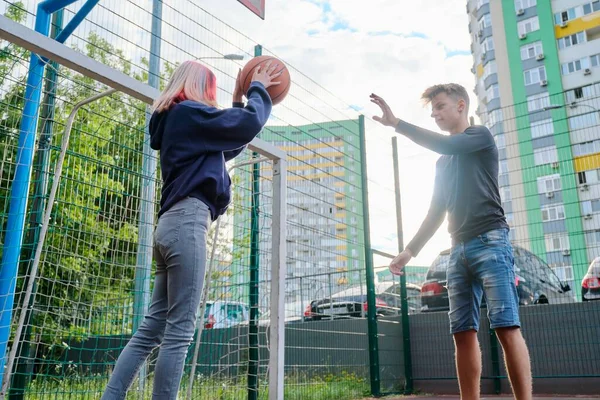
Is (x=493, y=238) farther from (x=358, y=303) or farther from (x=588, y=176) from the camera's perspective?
(x=588, y=176)

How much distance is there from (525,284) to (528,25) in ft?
114

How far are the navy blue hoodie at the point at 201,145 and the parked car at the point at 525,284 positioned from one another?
17.4ft

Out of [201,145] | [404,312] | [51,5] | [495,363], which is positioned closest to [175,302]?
[201,145]

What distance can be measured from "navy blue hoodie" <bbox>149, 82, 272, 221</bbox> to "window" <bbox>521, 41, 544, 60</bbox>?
38.7 m

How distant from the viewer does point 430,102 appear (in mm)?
3191

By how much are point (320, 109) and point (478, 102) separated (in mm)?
40043

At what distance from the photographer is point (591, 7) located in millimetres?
34312

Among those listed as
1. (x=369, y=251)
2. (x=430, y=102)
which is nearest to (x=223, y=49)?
(x=430, y=102)

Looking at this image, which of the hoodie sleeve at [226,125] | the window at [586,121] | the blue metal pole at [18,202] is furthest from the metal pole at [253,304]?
the window at [586,121]

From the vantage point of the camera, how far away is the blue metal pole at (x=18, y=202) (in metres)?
2.98

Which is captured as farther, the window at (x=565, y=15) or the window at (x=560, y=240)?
the window at (x=565, y=15)

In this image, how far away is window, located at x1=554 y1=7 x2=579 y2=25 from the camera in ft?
116

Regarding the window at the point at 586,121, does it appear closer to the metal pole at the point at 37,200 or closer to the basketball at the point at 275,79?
the basketball at the point at 275,79

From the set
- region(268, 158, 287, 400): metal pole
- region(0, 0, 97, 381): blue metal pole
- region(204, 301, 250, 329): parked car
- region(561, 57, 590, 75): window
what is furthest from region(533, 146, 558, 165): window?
region(561, 57, 590, 75): window
